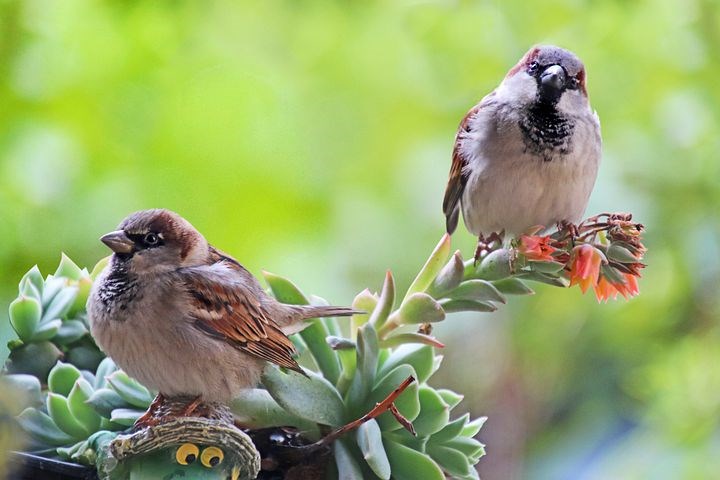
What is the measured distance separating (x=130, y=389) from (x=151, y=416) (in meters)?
0.05

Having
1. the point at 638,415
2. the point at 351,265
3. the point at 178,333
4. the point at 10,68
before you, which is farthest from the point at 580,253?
the point at 638,415

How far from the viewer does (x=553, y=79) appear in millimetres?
825

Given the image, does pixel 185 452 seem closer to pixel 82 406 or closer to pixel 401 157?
pixel 82 406

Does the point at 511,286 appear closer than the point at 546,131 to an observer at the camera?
Yes

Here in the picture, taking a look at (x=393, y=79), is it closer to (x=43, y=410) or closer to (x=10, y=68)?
(x=10, y=68)

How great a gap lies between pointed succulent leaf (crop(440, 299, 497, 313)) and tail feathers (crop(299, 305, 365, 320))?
0.23 feet

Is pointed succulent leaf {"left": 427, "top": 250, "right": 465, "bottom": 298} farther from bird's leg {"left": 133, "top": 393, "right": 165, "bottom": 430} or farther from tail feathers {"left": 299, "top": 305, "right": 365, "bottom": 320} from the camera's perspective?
bird's leg {"left": 133, "top": 393, "right": 165, "bottom": 430}

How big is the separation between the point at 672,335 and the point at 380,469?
1.30 meters

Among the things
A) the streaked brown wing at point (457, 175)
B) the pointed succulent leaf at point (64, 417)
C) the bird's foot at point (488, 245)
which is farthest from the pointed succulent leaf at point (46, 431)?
the streaked brown wing at point (457, 175)

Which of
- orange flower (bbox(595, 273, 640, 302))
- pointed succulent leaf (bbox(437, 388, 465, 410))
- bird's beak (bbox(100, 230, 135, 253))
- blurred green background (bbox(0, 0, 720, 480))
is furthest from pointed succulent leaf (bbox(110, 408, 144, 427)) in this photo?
blurred green background (bbox(0, 0, 720, 480))

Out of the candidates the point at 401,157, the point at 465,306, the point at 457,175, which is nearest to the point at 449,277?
the point at 465,306

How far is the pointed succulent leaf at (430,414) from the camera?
621mm

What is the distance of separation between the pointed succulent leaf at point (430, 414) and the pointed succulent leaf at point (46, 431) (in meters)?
0.24

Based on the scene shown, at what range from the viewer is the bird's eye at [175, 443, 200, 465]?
0.53 metres
